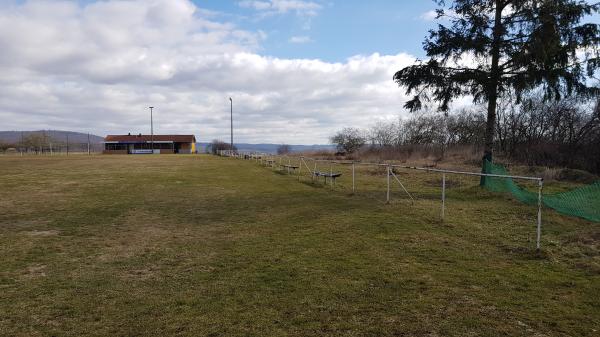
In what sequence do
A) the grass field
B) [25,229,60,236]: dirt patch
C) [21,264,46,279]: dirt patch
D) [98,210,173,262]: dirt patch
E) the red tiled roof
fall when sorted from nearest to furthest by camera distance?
1. the grass field
2. [21,264,46,279]: dirt patch
3. [98,210,173,262]: dirt patch
4. [25,229,60,236]: dirt patch
5. the red tiled roof

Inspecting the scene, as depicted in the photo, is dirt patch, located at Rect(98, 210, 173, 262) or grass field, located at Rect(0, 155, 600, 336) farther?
dirt patch, located at Rect(98, 210, 173, 262)

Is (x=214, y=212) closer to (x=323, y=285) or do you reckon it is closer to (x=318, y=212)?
(x=318, y=212)

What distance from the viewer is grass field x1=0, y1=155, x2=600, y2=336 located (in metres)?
4.16

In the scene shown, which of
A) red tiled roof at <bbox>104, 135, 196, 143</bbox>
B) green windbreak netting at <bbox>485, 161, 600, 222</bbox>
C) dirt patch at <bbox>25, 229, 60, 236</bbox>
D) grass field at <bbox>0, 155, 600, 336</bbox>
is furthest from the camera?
red tiled roof at <bbox>104, 135, 196, 143</bbox>

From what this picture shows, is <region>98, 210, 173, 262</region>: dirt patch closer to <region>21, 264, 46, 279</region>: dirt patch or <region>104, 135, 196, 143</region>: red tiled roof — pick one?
<region>21, 264, 46, 279</region>: dirt patch

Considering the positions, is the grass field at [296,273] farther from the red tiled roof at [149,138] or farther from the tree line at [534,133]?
the red tiled roof at [149,138]

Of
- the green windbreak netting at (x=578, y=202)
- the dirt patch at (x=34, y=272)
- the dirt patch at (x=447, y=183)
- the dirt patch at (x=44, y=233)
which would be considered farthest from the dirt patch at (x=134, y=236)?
the dirt patch at (x=447, y=183)

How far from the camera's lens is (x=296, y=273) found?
5832mm

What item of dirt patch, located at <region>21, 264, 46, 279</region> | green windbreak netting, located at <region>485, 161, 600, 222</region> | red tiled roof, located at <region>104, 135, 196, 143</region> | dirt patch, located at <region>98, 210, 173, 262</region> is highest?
red tiled roof, located at <region>104, 135, 196, 143</region>

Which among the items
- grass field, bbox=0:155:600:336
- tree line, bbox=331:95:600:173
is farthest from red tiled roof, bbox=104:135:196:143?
grass field, bbox=0:155:600:336

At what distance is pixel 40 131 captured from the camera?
106 m

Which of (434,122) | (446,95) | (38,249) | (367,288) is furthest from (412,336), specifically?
(434,122)

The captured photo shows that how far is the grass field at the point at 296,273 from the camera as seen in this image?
4164 mm

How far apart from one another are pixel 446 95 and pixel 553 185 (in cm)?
732
